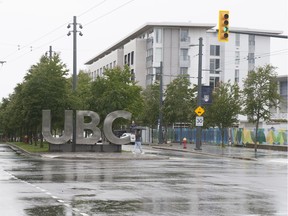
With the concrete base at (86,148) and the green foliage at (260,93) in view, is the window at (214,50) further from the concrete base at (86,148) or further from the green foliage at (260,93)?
the concrete base at (86,148)

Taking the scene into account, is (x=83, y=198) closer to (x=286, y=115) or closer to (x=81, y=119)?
(x=81, y=119)

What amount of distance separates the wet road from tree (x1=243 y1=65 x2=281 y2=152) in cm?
2464

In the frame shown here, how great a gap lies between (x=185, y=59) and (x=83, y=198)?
7663 centimetres

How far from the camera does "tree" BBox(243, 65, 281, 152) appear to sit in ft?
150

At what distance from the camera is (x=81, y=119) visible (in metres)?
36.8

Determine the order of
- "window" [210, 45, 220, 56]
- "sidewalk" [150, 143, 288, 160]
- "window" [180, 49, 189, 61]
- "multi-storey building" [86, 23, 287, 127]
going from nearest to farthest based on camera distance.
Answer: "sidewalk" [150, 143, 288, 160], "multi-storey building" [86, 23, 287, 127], "window" [180, 49, 189, 61], "window" [210, 45, 220, 56]

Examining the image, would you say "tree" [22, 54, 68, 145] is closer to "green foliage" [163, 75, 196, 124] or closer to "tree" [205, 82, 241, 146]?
"tree" [205, 82, 241, 146]

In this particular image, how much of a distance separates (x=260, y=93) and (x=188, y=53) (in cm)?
4412

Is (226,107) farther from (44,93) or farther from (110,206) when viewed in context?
(110,206)

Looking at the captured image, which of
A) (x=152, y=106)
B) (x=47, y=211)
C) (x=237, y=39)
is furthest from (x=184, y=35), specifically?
(x=47, y=211)

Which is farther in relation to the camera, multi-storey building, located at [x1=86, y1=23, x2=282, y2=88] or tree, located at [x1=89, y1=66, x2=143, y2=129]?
multi-storey building, located at [x1=86, y1=23, x2=282, y2=88]

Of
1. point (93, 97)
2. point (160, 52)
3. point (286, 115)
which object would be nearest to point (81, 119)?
point (93, 97)

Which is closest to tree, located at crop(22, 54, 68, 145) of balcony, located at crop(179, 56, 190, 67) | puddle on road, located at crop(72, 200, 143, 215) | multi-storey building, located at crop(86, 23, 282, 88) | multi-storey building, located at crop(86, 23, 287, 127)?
puddle on road, located at crop(72, 200, 143, 215)

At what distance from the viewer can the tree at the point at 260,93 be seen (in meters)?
45.8
